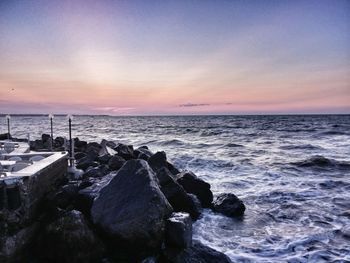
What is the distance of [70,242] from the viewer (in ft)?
18.9

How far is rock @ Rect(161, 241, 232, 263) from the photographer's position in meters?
5.90

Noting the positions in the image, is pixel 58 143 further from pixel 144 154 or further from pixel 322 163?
pixel 322 163

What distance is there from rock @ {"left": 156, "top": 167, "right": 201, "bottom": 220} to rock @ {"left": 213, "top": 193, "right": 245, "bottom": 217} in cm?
81

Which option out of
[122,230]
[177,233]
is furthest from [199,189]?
[122,230]

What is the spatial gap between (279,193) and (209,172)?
16.6 ft

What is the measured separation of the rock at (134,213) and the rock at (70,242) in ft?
1.49

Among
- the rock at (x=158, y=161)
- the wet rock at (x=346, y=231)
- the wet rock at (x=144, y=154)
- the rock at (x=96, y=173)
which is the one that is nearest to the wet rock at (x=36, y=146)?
the wet rock at (x=144, y=154)

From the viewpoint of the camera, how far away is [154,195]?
6.34 meters

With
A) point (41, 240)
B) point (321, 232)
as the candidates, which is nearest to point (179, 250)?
point (41, 240)

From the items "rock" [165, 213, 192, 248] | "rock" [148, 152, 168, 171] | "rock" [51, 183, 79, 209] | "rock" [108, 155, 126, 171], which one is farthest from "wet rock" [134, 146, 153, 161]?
"rock" [165, 213, 192, 248]

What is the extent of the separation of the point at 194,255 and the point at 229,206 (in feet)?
13.2

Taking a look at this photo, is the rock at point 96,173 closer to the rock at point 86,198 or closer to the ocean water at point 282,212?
the rock at point 86,198

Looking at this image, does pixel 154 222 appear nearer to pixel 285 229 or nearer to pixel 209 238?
pixel 209 238

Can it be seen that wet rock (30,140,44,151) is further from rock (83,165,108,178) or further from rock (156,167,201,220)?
rock (156,167,201,220)
